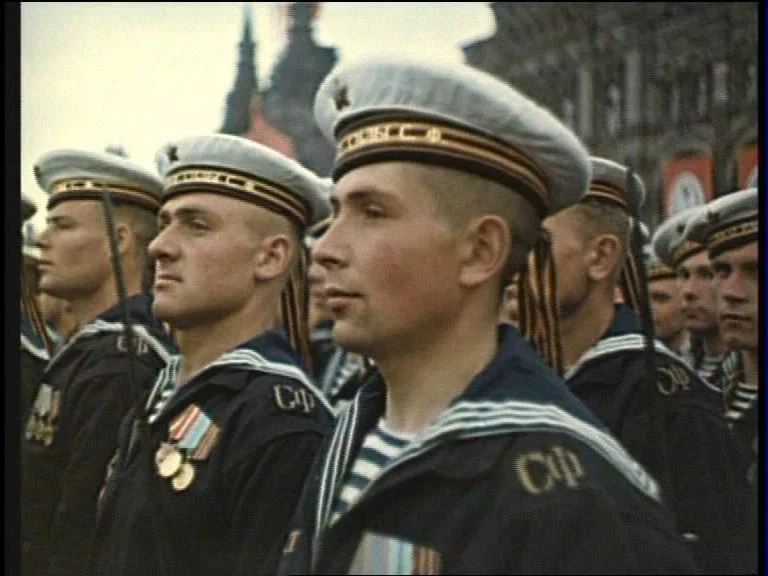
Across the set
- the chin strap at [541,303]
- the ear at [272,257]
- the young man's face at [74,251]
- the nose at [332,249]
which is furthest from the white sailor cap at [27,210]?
the chin strap at [541,303]

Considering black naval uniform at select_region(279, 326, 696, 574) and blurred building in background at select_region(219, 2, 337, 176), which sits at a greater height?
blurred building in background at select_region(219, 2, 337, 176)

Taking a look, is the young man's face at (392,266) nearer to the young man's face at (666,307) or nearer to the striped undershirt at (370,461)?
the striped undershirt at (370,461)

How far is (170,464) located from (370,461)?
0.47 meters

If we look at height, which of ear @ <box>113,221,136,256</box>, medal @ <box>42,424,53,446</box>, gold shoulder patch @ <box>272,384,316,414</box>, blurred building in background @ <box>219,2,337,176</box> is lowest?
medal @ <box>42,424,53,446</box>

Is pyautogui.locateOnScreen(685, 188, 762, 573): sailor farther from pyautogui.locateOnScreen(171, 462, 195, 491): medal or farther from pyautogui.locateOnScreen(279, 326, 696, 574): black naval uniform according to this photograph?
pyautogui.locateOnScreen(171, 462, 195, 491): medal

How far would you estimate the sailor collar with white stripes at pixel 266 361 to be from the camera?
265 centimetres

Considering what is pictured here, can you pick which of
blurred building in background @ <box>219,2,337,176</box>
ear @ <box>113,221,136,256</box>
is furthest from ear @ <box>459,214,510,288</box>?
ear @ <box>113,221,136,256</box>

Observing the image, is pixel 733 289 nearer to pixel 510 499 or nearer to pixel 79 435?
pixel 510 499

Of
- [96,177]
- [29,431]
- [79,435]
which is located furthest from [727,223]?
[29,431]

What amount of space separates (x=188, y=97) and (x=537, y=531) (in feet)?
3.69

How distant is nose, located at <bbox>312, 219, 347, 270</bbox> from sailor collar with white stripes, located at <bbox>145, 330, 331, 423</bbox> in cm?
32

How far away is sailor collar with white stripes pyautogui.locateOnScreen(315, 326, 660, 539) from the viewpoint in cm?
225

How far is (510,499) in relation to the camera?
2.20 m

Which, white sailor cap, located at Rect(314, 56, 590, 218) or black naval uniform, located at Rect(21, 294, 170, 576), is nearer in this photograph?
white sailor cap, located at Rect(314, 56, 590, 218)
